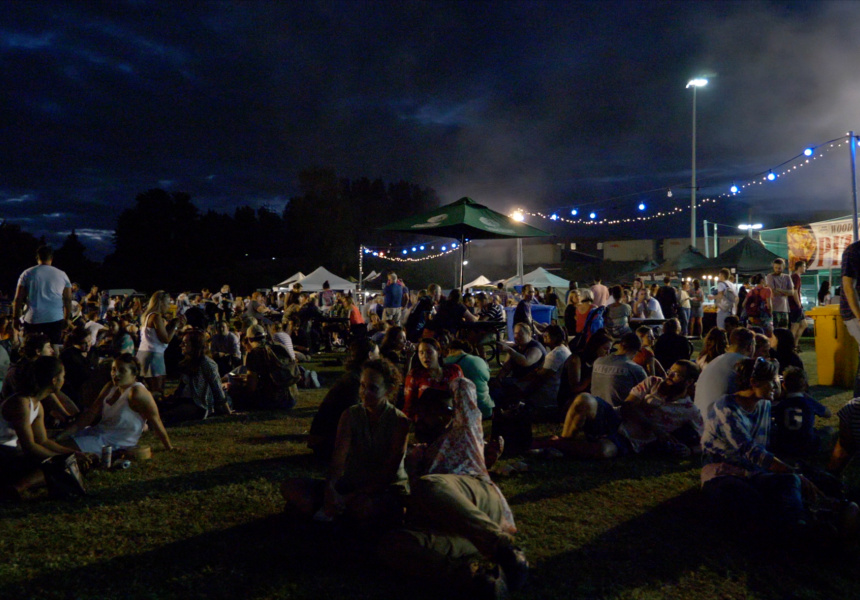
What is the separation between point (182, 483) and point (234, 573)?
6.28ft

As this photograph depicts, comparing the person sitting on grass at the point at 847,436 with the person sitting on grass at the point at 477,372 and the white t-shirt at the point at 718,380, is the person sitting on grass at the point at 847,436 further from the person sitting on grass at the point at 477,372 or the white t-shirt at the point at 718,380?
the person sitting on grass at the point at 477,372

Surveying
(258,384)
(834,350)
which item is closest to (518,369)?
(258,384)

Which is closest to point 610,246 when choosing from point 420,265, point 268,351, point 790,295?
point 420,265

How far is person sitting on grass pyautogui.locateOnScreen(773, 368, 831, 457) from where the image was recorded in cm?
544

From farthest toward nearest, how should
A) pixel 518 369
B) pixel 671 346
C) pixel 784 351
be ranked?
1. pixel 671 346
2. pixel 518 369
3. pixel 784 351

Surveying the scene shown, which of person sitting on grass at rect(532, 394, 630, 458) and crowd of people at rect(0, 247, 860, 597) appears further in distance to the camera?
person sitting on grass at rect(532, 394, 630, 458)

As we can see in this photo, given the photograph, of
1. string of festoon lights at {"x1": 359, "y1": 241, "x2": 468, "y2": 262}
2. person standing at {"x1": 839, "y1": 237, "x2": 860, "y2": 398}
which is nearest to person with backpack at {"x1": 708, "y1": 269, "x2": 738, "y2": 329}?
string of festoon lights at {"x1": 359, "y1": 241, "x2": 468, "y2": 262}

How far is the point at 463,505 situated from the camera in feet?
10.2

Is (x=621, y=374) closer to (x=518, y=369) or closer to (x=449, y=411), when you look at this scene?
(x=518, y=369)

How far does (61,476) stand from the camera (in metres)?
4.50

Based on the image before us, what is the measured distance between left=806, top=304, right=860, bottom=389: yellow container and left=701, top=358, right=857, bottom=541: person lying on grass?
6.19 meters

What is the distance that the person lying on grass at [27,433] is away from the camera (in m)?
4.44

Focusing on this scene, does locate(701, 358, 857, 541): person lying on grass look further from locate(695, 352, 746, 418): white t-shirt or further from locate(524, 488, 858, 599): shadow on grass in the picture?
locate(695, 352, 746, 418): white t-shirt

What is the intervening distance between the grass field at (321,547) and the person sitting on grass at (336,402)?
0.83 ft
